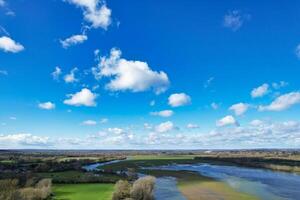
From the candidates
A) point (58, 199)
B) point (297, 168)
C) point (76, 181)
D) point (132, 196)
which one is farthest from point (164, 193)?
point (297, 168)

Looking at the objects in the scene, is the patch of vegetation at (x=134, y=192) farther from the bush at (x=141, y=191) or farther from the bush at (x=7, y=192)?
the bush at (x=7, y=192)

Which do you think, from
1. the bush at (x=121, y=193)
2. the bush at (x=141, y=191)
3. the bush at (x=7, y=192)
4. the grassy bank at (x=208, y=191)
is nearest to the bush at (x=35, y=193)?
the bush at (x=7, y=192)

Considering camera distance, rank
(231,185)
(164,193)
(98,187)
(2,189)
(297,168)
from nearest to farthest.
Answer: (2,189), (164,193), (98,187), (231,185), (297,168)

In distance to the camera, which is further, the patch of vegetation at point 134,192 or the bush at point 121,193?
the bush at point 121,193

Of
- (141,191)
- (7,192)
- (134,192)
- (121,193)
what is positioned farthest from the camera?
(121,193)

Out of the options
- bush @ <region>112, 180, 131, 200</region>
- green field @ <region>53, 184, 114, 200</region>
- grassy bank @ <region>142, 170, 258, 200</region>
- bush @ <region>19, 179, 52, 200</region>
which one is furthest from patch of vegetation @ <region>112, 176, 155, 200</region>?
bush @ <region>19, 179, 52, 200</region>

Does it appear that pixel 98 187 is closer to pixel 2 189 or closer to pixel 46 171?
pixel 2 189

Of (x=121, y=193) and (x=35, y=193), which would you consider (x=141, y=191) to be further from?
(x=35, y=193)

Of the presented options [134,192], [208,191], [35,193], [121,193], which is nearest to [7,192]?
[35,193]

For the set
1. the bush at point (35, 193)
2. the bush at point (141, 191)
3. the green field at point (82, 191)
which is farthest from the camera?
the green field at point (82, 191)
